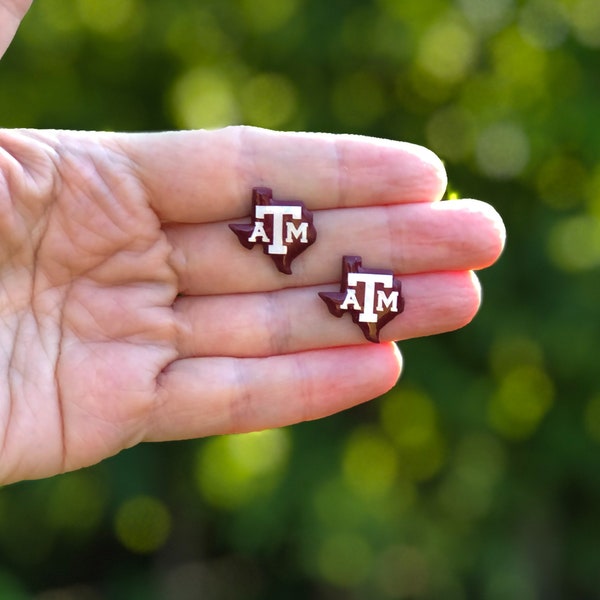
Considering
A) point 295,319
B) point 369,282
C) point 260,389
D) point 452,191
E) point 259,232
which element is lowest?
point 260,389

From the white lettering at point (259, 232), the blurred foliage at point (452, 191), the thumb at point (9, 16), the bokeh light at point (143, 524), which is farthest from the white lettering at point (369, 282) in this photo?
the bokeh light at point (143, 524)

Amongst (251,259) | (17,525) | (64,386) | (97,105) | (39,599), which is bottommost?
(39,599)

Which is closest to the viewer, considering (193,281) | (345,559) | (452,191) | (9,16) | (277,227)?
(9,16)

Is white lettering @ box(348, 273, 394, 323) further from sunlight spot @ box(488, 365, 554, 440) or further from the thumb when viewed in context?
sunlight spot @ box(488, 365, 554, 440)

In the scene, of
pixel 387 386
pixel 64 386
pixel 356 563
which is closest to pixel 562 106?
pixel 387 386

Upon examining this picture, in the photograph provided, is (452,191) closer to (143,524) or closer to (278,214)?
(278,214)

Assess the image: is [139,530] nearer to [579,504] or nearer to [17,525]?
[17,525]

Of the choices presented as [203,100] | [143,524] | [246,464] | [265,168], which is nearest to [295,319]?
[265,168]

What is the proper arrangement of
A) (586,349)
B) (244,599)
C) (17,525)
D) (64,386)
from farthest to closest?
(244,599)
(17,525)
(586,349)
(64,386)
